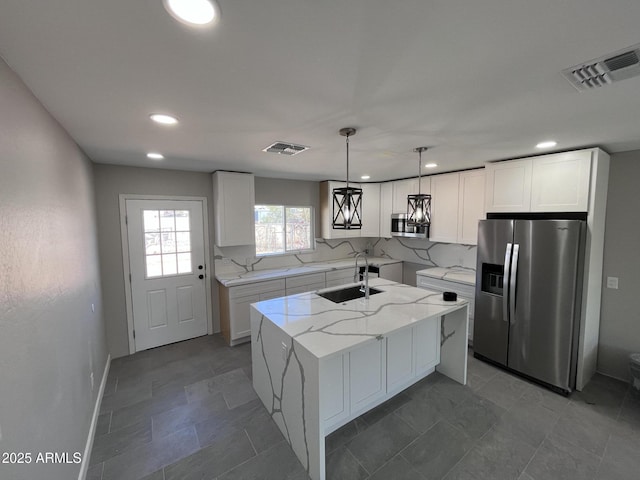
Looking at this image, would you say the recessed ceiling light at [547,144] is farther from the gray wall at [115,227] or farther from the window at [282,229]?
the gray wall at [115,227]

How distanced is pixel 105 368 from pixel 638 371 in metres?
5.42

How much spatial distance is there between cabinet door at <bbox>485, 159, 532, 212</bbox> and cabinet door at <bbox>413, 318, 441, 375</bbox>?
155 cm

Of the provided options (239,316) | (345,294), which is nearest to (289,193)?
(239,316)

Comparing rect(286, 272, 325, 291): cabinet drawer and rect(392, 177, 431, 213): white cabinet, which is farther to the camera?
rect(392, 177, 431, 213): white cabinet

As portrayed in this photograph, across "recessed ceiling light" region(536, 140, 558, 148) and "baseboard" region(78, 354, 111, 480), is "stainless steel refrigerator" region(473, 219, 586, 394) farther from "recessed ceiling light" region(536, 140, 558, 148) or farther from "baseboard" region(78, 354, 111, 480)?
"baseboard" region(78, 354, 111, 480)

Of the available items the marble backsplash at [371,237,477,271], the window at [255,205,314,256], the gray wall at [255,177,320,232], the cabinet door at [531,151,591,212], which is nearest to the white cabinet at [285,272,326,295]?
the window at [255,205,314,256]

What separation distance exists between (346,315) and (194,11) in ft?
6.85

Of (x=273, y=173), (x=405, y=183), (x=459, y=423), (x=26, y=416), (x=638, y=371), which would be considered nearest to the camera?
(x=26, y=416)

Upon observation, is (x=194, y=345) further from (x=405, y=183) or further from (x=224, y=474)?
(x=405, y=183)

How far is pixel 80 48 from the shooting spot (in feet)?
3.39

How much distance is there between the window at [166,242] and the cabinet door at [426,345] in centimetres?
308

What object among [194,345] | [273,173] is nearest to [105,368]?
[194,345]

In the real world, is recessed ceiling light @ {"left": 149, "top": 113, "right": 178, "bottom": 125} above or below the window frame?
above

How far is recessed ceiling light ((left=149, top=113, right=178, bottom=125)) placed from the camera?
67.3 inches
